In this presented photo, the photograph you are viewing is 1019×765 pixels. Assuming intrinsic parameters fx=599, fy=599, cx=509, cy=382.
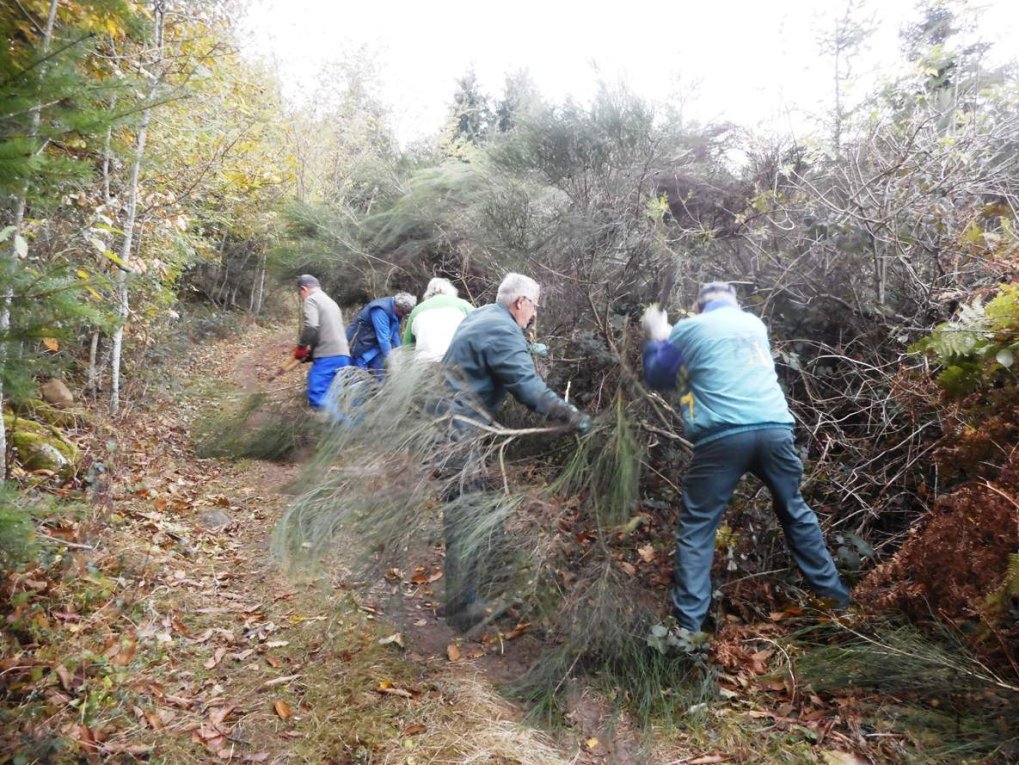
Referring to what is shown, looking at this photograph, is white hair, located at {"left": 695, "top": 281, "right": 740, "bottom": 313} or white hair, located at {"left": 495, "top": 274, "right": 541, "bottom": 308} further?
white hair, located at {"left": 495, "top": 274, "right": 541, "bottom": 308}

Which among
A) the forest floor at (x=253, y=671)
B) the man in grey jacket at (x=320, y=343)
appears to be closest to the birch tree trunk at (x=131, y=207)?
the man in grey jacket at (x=320, y=343)

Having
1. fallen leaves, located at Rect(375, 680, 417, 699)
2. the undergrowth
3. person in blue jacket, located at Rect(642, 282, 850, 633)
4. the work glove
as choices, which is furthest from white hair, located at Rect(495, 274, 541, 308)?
the undergrowth

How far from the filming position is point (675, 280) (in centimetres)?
462

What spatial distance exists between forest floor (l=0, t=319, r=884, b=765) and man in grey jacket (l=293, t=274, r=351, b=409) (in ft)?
6.84

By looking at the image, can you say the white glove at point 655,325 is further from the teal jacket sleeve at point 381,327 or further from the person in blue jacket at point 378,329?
the teal jacket sleeve at point 381,327

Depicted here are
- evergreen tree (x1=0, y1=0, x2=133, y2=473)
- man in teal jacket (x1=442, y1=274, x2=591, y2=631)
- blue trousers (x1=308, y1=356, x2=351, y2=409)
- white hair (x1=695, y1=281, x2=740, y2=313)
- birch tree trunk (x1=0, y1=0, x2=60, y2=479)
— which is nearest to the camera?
evergreen tree (x1=0, y1=0, x2=133, y2=473)

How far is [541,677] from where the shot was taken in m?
3.03

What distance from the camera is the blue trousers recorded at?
21.3ft

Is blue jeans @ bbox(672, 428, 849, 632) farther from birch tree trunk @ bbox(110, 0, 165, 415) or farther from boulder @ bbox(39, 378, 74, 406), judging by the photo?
boulder @ bbox(39, 378, 74, 406)

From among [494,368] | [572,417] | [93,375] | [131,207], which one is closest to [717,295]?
[572,417]

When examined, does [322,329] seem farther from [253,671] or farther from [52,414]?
[253,671]

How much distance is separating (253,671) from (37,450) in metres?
2.96

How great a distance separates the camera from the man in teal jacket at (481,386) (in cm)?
335

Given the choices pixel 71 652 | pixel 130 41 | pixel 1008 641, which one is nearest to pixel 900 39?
pixel 1008 641
